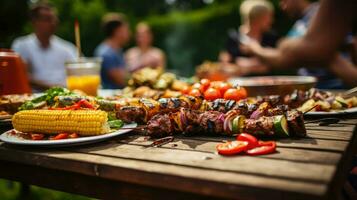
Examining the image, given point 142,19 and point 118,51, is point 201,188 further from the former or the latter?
point 142,19

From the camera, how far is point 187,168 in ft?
4.63

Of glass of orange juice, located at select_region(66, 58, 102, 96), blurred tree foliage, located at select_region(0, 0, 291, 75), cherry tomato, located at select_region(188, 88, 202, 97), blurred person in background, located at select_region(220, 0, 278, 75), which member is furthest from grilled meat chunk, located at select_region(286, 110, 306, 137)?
blurred tree foliage, located at select_region(0, 0, 291, 75)

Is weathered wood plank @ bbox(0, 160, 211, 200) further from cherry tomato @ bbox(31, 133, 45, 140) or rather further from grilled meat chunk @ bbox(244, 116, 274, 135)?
grilled meat chunk @ bbox(244, 116, 274, 135)

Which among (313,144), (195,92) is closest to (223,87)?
(195,92)

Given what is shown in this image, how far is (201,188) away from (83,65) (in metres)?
2.53

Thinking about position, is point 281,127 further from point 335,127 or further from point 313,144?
point 335,127

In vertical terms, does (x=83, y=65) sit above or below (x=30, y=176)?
above

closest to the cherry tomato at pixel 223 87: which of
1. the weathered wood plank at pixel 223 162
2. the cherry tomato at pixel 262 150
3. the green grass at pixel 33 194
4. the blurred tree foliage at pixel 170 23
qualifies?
the weathered wood plank at pixel 223 162

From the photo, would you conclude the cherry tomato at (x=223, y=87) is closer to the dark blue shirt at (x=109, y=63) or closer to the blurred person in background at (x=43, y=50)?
the blurred person in background at (x=43, y=50)

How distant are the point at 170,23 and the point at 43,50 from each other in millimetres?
7201

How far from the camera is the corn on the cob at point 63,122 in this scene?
1897 millimetres

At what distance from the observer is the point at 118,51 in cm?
732

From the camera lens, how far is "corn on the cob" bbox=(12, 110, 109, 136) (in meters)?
1.90

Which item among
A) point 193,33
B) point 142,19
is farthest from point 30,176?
point 142,19
